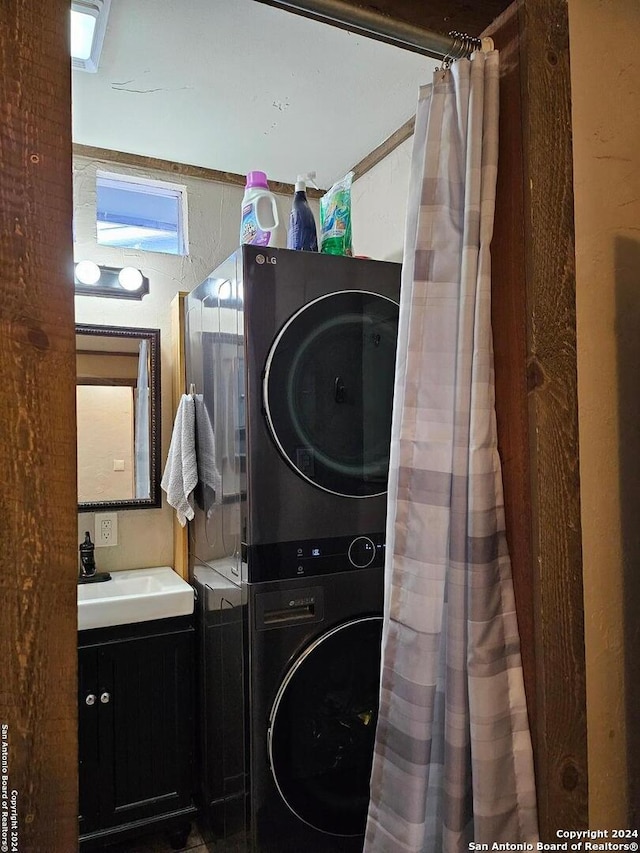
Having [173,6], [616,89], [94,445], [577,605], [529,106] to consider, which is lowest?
[577,605]

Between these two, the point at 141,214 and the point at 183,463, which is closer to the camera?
the point at 183,463

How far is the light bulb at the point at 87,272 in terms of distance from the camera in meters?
2.17

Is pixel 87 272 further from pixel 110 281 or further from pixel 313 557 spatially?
pixel 313 557

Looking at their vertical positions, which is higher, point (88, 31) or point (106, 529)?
→ point (88, 31)

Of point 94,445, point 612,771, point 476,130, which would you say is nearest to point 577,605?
point 612,771

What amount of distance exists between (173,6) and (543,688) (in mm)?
1836

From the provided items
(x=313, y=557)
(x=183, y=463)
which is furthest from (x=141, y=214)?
(x=313, y=557)

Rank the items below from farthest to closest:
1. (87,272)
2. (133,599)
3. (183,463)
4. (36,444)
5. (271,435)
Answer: (87,272) < (183,463) < (133,599) < (271,435) < (36,444)

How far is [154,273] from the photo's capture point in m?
2.38

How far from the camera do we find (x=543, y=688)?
0.91 metres

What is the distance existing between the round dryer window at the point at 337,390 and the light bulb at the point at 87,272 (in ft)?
3.55

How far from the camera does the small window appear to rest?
2.34 m

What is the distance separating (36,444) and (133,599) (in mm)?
1315

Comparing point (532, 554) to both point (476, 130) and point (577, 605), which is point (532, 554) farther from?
point (476, 130)
